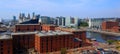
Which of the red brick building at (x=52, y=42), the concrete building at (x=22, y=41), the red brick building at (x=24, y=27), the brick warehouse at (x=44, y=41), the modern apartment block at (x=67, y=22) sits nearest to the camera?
the red brick building at (x=52, y=42)

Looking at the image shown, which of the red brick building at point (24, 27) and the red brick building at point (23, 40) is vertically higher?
the red brick building at point (24, 27)

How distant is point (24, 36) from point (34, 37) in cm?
155

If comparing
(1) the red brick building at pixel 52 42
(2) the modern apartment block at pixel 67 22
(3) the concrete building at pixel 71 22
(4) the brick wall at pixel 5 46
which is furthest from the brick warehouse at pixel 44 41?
(3) the concrete building at pixel 71 22

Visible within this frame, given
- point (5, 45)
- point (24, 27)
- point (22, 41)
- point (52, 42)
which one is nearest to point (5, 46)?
point (5, 45)

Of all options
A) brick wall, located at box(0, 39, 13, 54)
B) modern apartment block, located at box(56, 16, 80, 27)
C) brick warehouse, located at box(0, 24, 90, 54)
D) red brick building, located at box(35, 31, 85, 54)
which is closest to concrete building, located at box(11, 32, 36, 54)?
brick warehouse, located at box(0, 24, 90, 54)

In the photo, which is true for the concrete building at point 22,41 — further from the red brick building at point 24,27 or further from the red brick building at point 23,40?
the red brick building at point 24,27

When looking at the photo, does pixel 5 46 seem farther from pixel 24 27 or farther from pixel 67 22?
pixel 67 22

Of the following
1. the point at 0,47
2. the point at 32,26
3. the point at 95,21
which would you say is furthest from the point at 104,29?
the point at 0,47

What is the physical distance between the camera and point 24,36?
25.1 meters

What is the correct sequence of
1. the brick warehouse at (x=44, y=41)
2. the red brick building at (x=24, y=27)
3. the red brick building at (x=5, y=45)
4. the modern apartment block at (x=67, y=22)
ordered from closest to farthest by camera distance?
the red brick building at (x=5, y=45), the brick warehouse at (x=44, y=41), the red brick building at (x=24, y=27), the modern apartment block at (x=67, y=22)

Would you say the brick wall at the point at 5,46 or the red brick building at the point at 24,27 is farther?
the red brick building at the point at 24,27

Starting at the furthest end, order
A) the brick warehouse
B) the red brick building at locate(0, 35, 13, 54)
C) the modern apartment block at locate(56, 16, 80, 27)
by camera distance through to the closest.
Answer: the modern apartment block at locate(56, 16, 80, 27) → the brick warehouse → the red brick building at locate(0, 35, 13, 54)

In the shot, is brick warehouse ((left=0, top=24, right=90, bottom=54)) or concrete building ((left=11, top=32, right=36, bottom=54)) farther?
concrete building ((left=11, top=32, right=36, bottom=54))

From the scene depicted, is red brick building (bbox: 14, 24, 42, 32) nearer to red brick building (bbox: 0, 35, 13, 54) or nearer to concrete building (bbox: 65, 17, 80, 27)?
red brick building (bbox: 0, 35, 13, 54)
